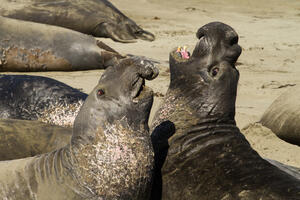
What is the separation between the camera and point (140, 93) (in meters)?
3.73

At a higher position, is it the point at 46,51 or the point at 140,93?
the point at 140,93

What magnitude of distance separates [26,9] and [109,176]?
7678 millimetres

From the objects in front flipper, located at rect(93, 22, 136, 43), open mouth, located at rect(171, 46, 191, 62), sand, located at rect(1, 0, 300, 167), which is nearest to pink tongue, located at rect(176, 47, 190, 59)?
open mouth, located at rect(171, 46, 191, 62)

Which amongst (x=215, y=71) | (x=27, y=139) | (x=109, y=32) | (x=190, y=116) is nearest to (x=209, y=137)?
(x=190, y=116)

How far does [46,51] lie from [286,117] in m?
3.86

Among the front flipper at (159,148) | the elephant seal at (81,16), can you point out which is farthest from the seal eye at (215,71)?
the elephant seal at (81,16)

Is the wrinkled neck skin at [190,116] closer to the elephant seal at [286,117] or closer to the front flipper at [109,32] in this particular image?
the elephant seal at [286,117]

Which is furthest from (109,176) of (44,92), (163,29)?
(163,29)

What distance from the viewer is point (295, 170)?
15.4ft

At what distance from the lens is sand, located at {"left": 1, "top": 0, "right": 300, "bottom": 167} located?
6.61 m

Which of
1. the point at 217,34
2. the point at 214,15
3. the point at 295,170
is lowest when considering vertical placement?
the point at 214,15

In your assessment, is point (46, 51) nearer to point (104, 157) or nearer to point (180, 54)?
point (180, 54)

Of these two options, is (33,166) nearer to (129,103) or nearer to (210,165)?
(129,103)

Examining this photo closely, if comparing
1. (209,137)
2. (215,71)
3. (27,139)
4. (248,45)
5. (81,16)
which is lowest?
(248,45)
